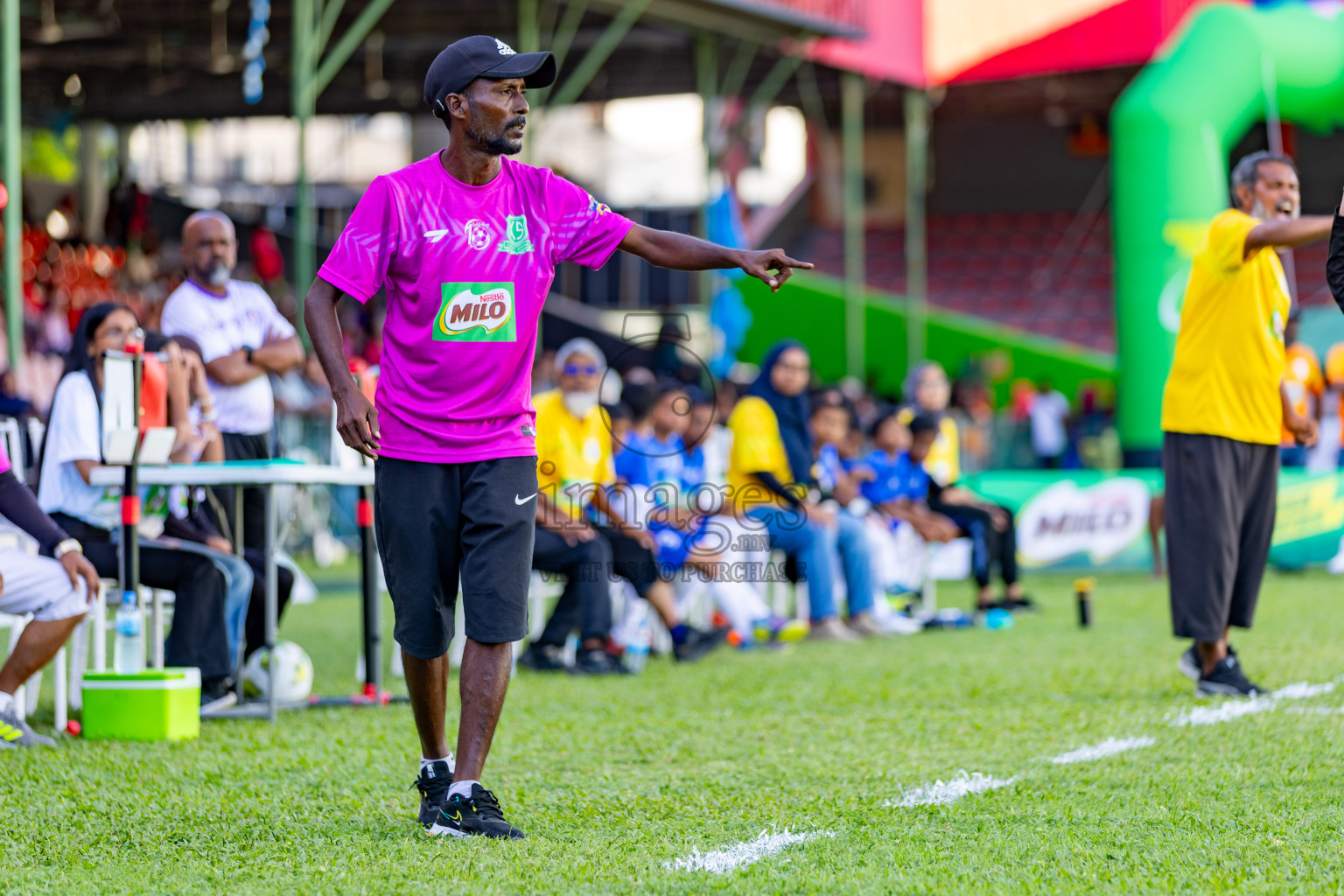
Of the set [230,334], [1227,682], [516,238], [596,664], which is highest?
[516,238]

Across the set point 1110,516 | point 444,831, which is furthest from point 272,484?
point 1110,516

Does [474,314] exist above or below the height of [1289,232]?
below

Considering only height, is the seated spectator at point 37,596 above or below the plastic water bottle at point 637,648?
above

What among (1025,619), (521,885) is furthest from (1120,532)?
(521,885)

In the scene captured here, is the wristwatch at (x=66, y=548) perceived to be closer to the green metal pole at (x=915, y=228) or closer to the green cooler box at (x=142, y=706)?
the green cooler box at (x=142, y=706)

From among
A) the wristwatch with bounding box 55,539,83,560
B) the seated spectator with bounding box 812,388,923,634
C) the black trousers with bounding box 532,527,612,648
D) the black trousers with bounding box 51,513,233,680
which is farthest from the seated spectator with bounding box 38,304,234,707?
the seated spectator with bounding box 812,388,923,634

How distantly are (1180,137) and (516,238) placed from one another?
42.2 ft

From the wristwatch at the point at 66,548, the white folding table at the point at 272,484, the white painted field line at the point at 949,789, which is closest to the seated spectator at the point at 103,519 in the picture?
the white folding table at the point at 272,484

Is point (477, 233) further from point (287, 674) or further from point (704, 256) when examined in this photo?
point (287, 674)

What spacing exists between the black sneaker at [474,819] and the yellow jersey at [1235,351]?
3.61m

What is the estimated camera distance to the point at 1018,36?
24.9m

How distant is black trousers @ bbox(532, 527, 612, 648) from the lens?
27.0 feet

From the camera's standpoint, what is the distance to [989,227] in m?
32.0

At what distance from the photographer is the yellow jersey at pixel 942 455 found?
11.6 metres
